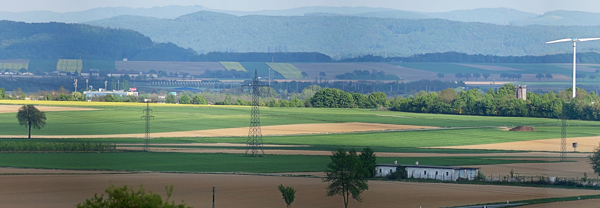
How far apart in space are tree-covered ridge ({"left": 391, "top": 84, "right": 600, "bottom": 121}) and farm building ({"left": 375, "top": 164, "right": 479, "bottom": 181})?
55.6 metres

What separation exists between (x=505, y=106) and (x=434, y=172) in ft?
210

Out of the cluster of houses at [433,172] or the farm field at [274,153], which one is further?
the cluster of houses at [433,172]

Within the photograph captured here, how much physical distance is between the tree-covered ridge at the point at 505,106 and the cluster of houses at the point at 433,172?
5563 centimetres

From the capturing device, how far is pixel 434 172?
156 feet

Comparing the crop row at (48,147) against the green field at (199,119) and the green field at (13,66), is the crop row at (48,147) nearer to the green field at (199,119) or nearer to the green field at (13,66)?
the green field at (199,119)

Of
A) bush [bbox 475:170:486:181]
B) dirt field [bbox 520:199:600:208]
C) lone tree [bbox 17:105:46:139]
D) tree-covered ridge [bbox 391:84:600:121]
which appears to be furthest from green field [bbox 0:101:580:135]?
dirt field [bbox 520:199:600:208]

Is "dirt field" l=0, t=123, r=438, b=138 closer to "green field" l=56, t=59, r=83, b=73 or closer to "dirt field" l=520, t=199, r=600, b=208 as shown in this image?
"dirt field" l=520, t=199, r=600, b=208

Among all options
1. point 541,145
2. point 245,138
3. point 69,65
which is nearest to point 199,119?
point 245,138

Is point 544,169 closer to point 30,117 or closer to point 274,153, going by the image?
point 274,153

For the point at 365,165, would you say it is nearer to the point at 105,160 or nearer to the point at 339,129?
the point at 105,160

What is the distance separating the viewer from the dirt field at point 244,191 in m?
36.6

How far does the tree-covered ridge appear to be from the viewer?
3999 inches

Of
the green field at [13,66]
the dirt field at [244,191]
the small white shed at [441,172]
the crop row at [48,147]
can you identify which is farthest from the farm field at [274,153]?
the green field at [13,66]

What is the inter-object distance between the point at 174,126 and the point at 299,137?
58.1 ft
